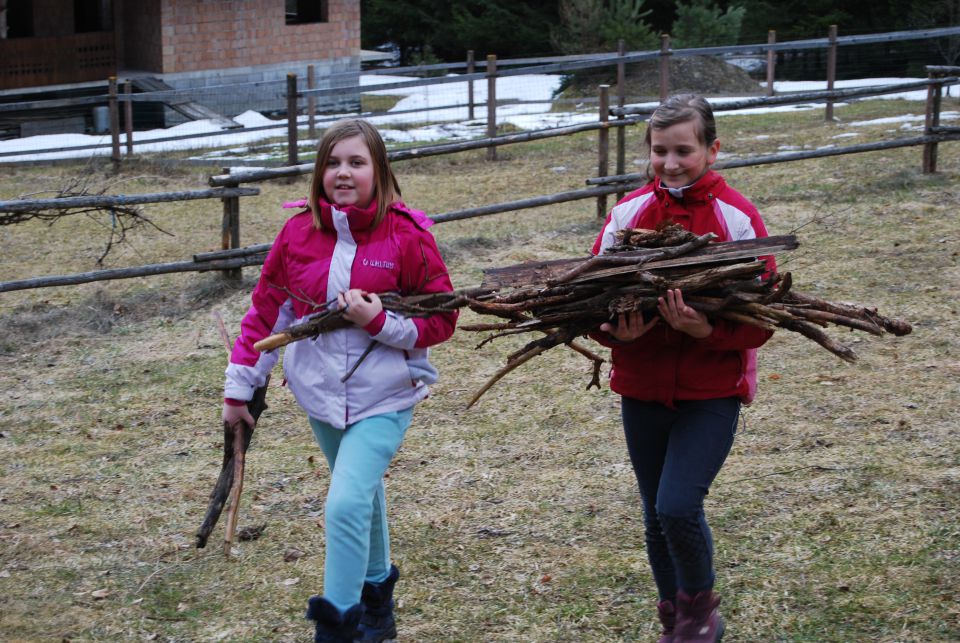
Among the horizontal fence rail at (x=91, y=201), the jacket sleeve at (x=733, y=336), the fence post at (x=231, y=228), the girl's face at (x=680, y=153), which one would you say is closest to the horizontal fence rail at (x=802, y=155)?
the fence post at (x=231, y=228)

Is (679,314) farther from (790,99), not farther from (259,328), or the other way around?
(790,99)

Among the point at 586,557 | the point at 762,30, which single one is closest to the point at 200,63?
the point at 762,30

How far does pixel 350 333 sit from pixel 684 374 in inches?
35.0

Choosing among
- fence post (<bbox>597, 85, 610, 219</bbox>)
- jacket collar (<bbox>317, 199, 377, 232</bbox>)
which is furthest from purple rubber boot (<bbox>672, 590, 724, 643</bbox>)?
fence post (<bbox>597, 85, 610, 219</bbox>)

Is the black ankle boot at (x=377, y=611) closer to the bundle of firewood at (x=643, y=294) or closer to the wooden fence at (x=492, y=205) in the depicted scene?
the bundle of firewood at (x=643, y=294)

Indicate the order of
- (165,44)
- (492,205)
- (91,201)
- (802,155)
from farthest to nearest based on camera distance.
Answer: (165,44) < (802,155) < (492,205) < (91,201)

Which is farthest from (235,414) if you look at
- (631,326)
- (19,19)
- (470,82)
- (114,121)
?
(19,19)

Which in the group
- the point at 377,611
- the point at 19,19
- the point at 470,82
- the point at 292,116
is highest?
the point at 19,19

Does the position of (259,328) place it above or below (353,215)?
below

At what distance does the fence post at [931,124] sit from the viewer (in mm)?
10484

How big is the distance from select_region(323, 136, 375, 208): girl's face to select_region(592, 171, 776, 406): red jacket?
684 millimetres

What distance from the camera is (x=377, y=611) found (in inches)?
125

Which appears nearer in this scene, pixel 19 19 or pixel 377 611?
pixel 377 611

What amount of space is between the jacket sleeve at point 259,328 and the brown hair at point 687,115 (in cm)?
108
